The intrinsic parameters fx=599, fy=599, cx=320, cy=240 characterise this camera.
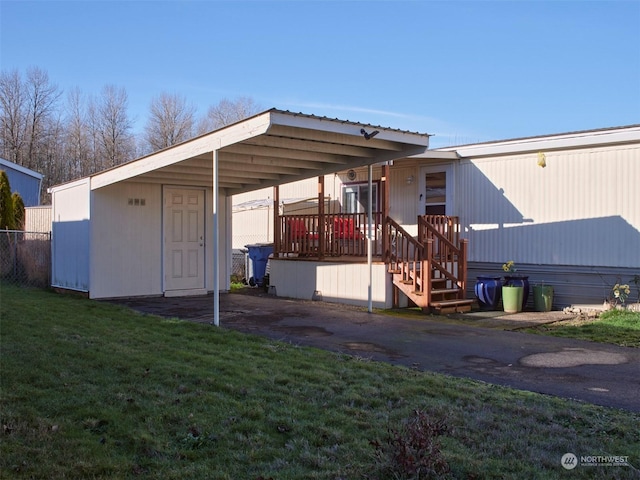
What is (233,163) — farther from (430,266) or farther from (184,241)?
(430,266)

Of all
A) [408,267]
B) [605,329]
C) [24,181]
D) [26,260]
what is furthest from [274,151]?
[24,181]

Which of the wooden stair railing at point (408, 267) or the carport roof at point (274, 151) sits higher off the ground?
the carport roof at point (274, 151)

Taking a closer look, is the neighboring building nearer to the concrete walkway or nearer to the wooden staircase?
the concrete walkway

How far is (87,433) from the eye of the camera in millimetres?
4078

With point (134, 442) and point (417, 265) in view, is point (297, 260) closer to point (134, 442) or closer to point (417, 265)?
point (417, 265)

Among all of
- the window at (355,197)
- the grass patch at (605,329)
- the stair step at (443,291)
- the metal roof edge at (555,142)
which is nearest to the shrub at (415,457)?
the grass patch at (605,329)

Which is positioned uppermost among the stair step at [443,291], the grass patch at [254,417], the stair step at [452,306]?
the stair step at [443,291]

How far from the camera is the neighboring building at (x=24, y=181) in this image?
27.4m

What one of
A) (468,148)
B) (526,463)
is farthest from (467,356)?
(468,148)

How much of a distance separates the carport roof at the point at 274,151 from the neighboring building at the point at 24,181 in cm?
1833

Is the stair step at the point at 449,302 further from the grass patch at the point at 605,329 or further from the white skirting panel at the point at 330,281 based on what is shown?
the grass patch at the point at 605,329

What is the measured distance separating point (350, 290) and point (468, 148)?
409cm

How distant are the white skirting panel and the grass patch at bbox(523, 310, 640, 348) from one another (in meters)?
3.08

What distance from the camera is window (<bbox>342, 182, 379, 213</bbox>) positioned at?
15234 millimetres
